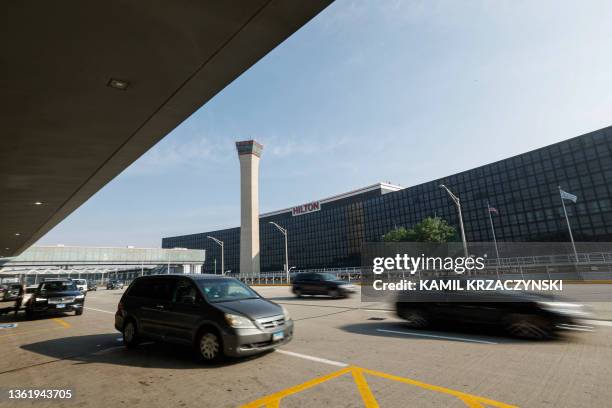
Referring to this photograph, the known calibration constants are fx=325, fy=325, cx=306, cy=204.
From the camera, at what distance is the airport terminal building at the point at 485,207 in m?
58.3

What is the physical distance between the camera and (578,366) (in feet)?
17.9

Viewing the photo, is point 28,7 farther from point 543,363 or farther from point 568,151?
point 568,151

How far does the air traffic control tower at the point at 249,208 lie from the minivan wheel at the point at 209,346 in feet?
185

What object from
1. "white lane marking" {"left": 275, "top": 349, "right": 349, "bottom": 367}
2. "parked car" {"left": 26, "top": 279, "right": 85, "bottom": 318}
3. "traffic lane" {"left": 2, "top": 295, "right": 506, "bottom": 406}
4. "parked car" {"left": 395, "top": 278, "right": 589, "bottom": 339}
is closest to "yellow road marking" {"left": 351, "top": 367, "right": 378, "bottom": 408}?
"traffic lane" {"left": 2, "top": 295, "right": 506, "bottom": 406}

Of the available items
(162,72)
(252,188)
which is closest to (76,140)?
(162,72)

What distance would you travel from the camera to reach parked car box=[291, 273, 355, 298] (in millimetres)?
18942

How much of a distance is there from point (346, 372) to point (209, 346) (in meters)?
2.71

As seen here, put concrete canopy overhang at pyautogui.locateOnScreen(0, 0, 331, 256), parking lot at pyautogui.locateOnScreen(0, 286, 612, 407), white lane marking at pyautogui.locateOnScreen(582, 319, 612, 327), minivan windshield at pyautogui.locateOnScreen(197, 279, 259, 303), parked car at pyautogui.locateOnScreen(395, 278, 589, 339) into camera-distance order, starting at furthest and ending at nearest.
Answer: white lane marking at pyautogui.locateOnScreen(582, 319, 612, 327)
parked car at pyautogui.locateOnScreen(395, 278, 589, 339)
minivan windshield at pyautogui.locateOnScreen(197, 279, 259, 303)
concrete canopy overhang at pyautogui.locateOnScreen(0, 0, 331, 256)
parking lot at pyautogui.locateOnScreen(0, 286, 612, 407)

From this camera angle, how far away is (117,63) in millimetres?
5676

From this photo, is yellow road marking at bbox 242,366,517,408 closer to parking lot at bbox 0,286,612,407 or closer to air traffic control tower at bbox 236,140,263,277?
parking lot at bbox 0,286,612,407

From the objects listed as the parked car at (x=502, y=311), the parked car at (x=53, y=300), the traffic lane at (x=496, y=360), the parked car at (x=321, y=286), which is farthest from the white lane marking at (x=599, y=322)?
the parked car at (x=53, y=300)

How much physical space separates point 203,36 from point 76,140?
232 inches

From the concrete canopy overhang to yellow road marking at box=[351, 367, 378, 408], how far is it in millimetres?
5570

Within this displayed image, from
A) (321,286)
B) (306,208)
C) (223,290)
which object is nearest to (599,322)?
(223,290)
